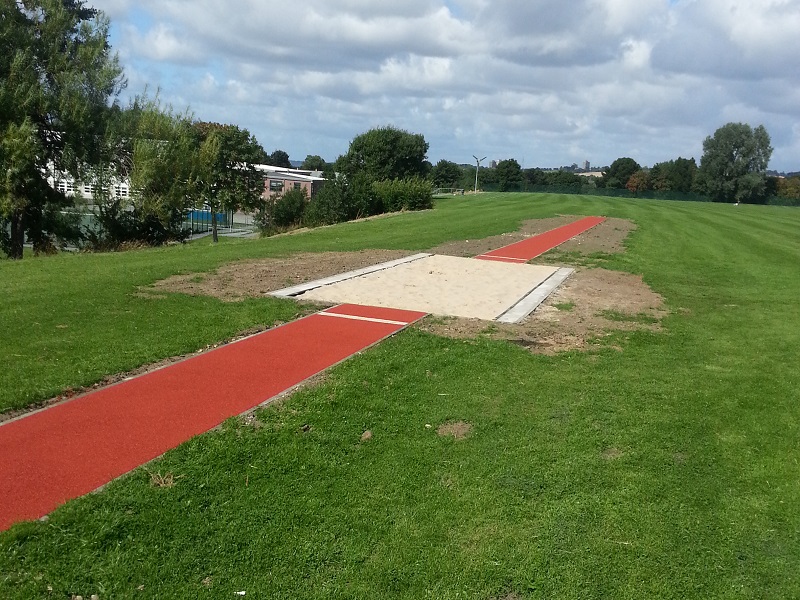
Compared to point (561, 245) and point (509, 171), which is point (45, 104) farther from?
point (509, 171)

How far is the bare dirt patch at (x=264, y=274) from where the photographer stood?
1082 centimetres

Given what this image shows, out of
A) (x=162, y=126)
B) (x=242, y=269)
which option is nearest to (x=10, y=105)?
(x=162, y=126)

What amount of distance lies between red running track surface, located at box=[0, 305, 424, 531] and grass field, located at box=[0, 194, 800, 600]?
0.25 metres

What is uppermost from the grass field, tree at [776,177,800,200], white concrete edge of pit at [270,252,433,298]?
tree at [776,177,800,200]

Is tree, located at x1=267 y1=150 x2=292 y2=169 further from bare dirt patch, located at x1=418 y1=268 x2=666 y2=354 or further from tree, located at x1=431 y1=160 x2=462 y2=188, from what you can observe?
bare dirt patch, located at x1=418 y1=268 x2=666 y2=354

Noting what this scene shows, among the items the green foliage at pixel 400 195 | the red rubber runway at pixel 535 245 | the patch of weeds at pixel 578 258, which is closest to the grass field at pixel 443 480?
the patch of weeds at pixel 578 258

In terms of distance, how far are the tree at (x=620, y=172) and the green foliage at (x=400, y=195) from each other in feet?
281

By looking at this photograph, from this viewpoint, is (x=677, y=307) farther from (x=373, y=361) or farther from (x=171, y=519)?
(x=171, y=519)

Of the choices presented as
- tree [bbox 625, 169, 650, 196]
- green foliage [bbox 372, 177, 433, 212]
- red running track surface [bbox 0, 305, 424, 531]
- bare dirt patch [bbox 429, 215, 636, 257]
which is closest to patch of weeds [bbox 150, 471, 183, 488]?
red running track surface [bbox 0, 305, 424, 531]

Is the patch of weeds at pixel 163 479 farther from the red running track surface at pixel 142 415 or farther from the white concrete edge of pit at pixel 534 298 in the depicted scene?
the white concrete edge of pit at pixel 534 298

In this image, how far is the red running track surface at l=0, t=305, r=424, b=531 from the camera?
14.2ft

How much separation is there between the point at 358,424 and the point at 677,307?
8.16 meters

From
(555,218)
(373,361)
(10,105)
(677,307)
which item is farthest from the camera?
(555,218)

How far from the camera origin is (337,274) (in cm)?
1313
